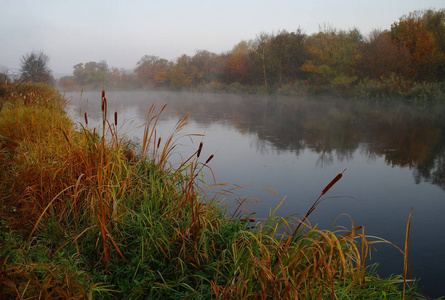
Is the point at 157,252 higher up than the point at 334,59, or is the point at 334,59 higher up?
the point at 334,59

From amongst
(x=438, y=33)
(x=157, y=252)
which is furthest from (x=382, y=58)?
(x=157, y=252)

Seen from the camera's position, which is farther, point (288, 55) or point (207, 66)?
point (207, 66)

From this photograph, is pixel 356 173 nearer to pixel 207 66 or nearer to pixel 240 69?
pixel 240 69

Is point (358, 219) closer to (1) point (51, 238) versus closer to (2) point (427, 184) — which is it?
(2) point (427, 184)

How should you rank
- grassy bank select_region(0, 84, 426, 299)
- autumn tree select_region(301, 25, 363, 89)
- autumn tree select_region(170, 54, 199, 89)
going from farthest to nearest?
autumn tree select_region(170, 54, 199, 89)
autumn tree select_region(301, 25, 363, 89)
grassy bank select_region(0, 84, 426, 299)

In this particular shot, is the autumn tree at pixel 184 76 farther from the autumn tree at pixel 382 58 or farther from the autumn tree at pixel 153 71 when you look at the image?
the autumn tree at pixel 382 58

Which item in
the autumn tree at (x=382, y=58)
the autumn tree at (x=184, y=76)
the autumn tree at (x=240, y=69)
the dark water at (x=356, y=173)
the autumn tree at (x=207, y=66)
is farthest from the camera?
the autumn tree at (x=184, y=76)

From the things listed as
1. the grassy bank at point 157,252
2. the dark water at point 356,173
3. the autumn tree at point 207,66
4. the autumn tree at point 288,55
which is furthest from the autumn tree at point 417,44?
the grassy bank at point 157,252

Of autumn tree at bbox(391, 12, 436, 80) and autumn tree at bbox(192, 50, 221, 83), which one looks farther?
autumn tree at bbox(192, 50, 221, 83)

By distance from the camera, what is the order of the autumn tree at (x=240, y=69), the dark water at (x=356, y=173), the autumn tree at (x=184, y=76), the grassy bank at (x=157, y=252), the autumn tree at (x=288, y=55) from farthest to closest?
the autumn tree at (x=184, y=76) → the autumn tree at (x=240, y=69) → the autumn tree at (x=288, y=55) → the dark water at (x=356, y=173) → the grassy bank at (x=157, y=252)

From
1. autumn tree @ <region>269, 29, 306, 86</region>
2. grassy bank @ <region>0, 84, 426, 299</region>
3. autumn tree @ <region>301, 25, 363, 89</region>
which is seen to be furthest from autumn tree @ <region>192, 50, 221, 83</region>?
grassy bank @ <region>0, 84, 426, 299</region>

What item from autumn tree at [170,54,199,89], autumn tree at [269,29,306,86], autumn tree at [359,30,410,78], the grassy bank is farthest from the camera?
autumn tree at [170,54,199,89]

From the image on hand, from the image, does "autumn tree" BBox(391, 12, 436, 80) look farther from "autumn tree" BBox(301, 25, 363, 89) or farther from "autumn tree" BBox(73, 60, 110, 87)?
"autumn tree" BBox(73, 60, 110, 87)

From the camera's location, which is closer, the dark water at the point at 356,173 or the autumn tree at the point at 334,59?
the dark water at the point at 356,173
